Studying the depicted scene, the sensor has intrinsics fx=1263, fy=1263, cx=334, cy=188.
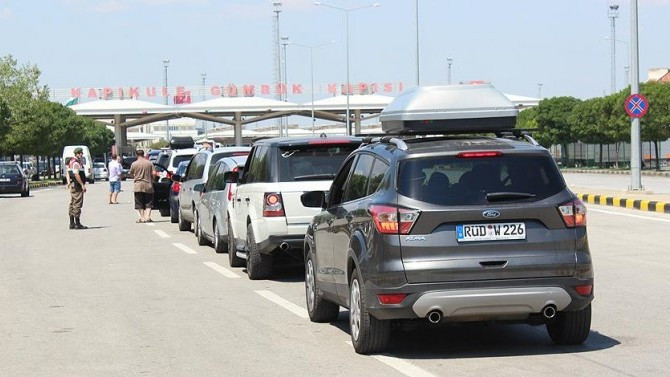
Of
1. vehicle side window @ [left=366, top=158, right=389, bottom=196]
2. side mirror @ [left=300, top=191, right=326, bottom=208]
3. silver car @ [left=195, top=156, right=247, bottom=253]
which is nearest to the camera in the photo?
vehicle side window @ [left=366, top=158, right=389, bottom=196]

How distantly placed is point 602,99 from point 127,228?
61.3m

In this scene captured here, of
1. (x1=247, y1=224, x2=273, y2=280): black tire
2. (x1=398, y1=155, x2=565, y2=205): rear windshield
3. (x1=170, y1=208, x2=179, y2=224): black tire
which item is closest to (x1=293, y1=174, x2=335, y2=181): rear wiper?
→ (x1=247, y1=224, x2=273, y2=280): black tire

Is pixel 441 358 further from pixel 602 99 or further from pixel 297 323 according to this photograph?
pixel 602 99

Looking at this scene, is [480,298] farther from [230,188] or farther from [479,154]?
[230,188]

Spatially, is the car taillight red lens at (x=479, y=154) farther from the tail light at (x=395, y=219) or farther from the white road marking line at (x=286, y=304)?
the white road marking line at (x=286, y=304)

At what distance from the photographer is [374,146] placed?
1003 centimetres

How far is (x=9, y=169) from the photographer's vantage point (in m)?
56.2

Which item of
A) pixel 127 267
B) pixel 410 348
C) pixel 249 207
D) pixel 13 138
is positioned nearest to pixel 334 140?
pixel 249 207

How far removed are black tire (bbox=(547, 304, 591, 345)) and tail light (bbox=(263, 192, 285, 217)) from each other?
235 inches

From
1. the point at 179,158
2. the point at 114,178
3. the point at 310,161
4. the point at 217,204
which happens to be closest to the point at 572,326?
the point at 310,161

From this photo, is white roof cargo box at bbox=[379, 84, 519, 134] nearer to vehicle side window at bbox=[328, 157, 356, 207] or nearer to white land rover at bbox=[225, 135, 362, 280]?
vehicle side window at bbox=[328, 157, 356, 207]

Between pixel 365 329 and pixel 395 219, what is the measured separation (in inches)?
36.1

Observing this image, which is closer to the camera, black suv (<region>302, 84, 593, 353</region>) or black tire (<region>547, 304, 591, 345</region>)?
black suv (<region>302, 84, 593, 353</region>)

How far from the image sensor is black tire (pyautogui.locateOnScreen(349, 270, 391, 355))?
362 inches
